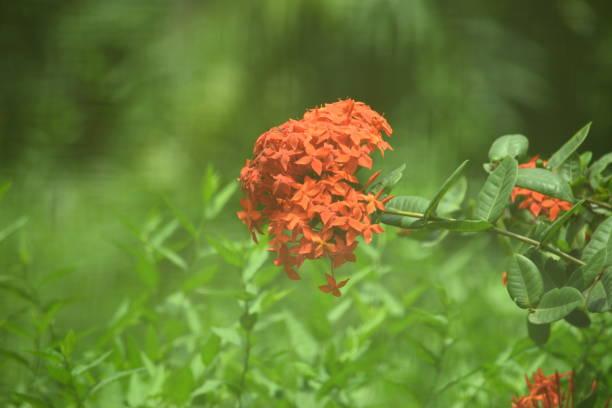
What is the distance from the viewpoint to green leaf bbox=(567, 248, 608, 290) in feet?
1.16

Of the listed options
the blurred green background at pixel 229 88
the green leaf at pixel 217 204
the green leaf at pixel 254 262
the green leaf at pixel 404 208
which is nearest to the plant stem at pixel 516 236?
the green leaf at pixel 404 208

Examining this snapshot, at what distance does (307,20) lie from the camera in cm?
170

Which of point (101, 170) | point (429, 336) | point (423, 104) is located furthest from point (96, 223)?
point (429, 336)

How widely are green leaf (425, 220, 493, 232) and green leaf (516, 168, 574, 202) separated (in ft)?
0.15

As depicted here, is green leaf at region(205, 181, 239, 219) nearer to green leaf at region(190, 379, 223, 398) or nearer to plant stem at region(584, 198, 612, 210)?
green leaf at region(190, 379, 223, 398)

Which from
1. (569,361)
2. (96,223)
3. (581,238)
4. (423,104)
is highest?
(581,238)

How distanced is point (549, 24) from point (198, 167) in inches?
40.1

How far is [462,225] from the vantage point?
1.19 ft

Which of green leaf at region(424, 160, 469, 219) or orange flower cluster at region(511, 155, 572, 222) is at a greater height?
green leaf at region(424, 160, 469, 219)

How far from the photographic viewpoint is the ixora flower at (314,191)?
35 centimetres

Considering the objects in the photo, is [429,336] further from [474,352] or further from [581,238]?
[581,238]

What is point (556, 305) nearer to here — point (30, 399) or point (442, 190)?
point (442, 190)

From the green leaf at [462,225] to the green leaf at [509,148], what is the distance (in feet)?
0.24

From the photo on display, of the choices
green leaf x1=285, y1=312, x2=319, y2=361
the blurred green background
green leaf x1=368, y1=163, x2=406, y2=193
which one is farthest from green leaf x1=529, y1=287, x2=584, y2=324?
the blurred green background
